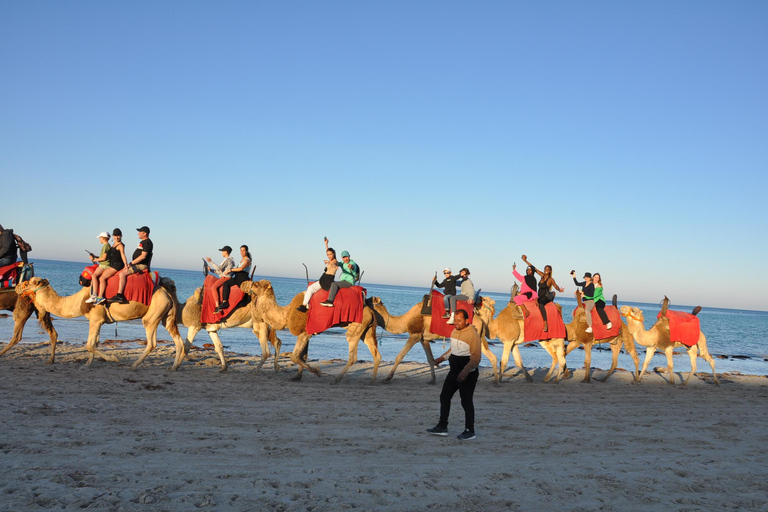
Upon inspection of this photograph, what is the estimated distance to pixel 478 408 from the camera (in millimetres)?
10523

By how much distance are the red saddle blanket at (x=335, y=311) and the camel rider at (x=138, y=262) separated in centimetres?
396

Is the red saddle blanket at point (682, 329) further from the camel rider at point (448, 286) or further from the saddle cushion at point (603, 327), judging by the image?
the camel rider at point (448, 286)

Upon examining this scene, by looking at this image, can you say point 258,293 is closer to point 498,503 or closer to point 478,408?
point 478,408

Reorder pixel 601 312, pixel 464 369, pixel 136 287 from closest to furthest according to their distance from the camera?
pixel 464 369 → pixel 136 287 → pixel 601 312

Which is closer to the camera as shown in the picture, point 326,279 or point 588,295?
point 326,279

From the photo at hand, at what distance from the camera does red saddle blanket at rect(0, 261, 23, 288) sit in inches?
515

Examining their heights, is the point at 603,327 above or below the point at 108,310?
above

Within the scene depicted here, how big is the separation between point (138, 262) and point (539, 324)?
33.0 feet

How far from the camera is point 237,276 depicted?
13477 millimetres

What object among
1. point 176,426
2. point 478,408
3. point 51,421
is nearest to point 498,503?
point 176,426

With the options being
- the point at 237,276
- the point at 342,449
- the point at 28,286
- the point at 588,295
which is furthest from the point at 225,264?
the point at 588,295

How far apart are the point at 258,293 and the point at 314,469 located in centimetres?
774

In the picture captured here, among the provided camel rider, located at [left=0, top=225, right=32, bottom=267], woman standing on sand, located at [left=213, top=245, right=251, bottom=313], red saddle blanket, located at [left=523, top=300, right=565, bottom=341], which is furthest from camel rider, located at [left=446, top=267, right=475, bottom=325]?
camel rider, located at [left=0, top=225, right=32, bottom=267]

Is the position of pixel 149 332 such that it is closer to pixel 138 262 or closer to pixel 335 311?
pixel 138 262
